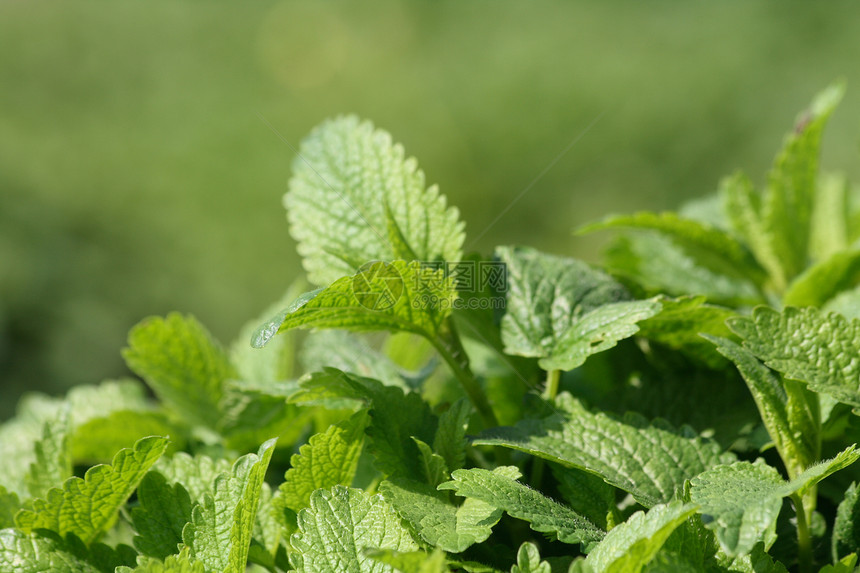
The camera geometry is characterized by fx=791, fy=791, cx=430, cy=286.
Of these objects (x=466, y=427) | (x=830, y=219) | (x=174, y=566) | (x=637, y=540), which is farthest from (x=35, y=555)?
(x=830, y=219)

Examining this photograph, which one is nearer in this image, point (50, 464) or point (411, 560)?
point (411, 560)

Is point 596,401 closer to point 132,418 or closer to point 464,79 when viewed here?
point 132,418

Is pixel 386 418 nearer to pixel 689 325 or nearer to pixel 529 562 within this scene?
pixel 529 562

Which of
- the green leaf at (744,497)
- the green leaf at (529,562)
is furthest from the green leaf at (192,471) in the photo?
the green leaf at (744,497)

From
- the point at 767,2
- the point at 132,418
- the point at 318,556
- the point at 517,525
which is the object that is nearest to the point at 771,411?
the point at 517,525

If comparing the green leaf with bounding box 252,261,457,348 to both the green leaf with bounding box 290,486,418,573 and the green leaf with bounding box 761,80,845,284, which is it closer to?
the green leaf with bounding box 290,486,418,573

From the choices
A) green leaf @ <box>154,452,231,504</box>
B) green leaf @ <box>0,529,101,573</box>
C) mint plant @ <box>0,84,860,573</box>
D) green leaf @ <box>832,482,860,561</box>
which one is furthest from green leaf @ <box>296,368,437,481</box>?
green leaf @ <box>832,482,860,561</box>

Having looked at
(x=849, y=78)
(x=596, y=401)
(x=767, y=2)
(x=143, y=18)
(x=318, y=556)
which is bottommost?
(x=318, y=556)
